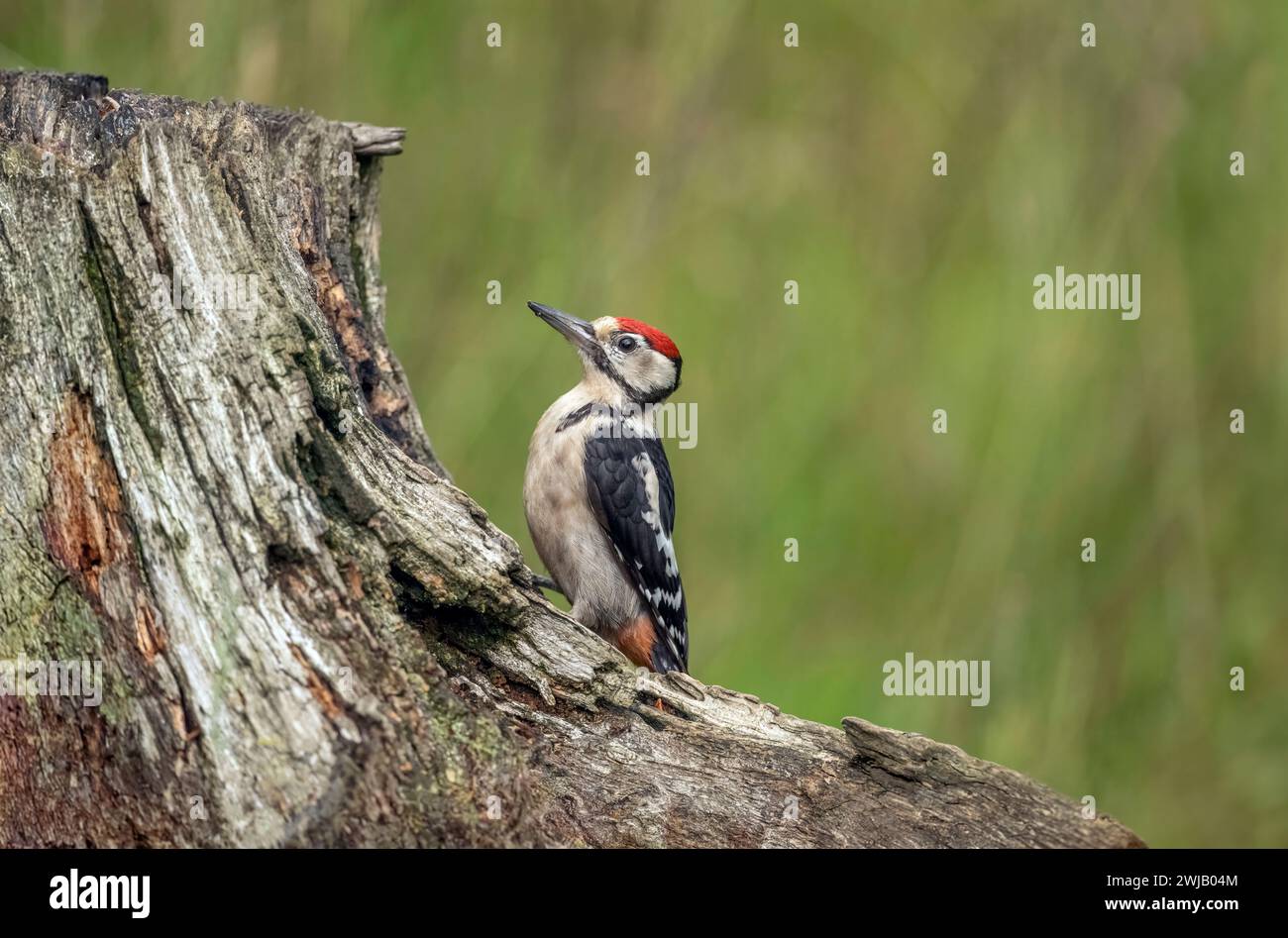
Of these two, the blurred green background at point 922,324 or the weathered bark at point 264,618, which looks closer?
the weathered bark at point 264,618

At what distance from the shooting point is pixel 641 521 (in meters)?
5.09

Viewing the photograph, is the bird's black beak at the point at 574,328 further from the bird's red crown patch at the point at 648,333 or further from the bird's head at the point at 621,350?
the bird's red crown patch at the point at 648,333

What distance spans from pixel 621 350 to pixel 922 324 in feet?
6.52

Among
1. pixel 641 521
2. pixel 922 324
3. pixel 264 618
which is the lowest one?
pixel 264 618

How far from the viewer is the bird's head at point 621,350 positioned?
535 cm

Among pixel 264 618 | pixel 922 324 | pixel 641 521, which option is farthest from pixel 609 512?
pixel 922 324

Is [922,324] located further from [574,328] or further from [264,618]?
[264,618]

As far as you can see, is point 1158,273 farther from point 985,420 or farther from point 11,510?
point 11,510

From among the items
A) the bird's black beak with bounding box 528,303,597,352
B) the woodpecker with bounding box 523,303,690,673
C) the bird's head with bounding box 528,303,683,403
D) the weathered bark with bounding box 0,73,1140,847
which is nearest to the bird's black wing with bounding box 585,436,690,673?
the woodpecker with bounding box 523,303,690,673

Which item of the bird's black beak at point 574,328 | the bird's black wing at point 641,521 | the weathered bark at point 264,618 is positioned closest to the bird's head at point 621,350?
the bird's black beak at point 574,328

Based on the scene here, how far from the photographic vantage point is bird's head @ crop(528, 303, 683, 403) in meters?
5.35

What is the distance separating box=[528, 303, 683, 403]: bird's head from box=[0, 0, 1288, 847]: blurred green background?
0.91 m

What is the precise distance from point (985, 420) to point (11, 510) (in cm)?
476

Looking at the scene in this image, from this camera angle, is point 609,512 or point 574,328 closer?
point 609,512
